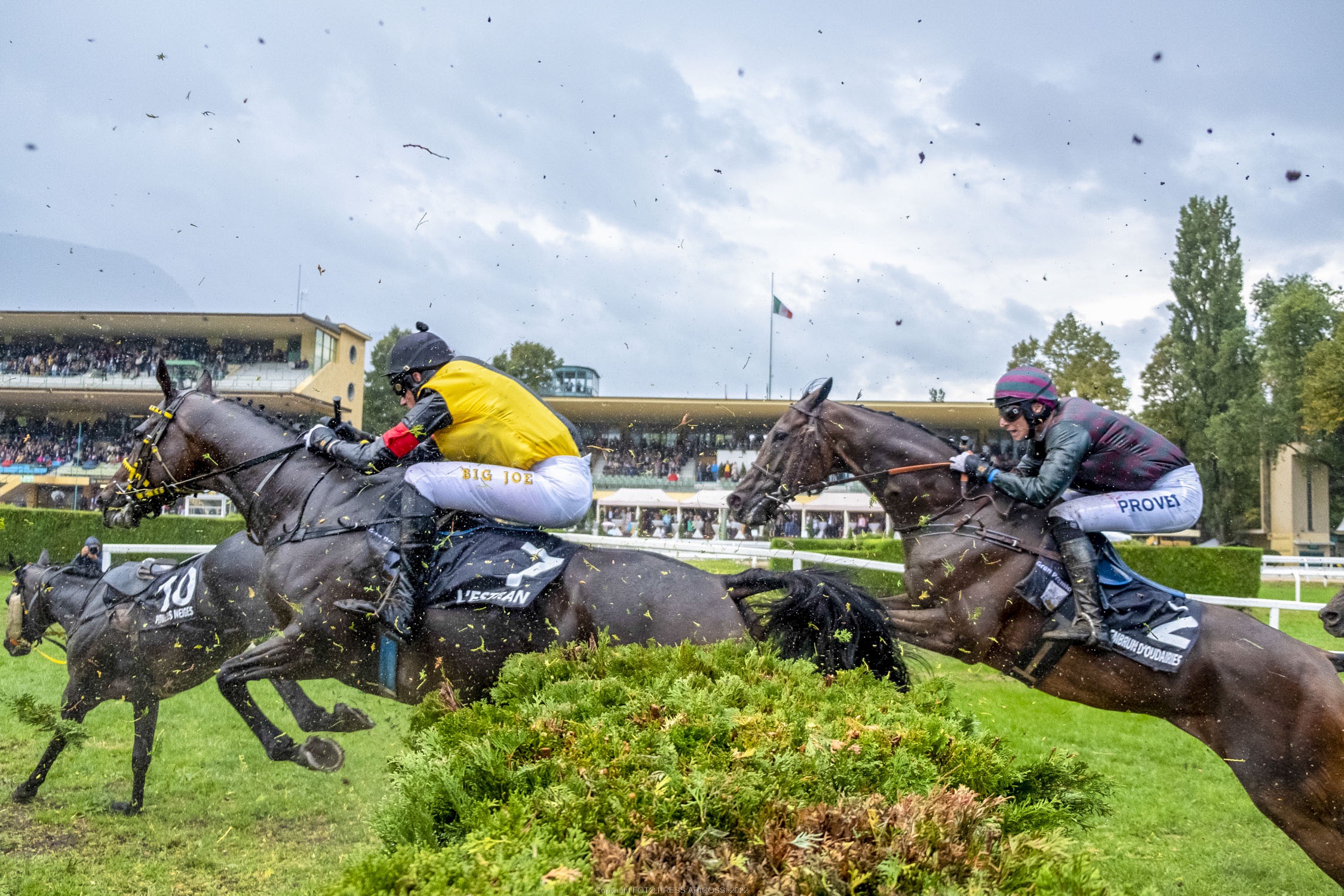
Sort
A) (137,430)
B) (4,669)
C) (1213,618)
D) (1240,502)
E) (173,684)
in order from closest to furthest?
1. (1213,618)
2. (137,430)
3. (173,684)
4. (4,669)
5. (1240,502)

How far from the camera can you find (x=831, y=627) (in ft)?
10.3

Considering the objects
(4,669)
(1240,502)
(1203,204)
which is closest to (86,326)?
(4,669)

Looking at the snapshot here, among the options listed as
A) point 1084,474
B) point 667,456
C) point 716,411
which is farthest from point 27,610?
point 667,456

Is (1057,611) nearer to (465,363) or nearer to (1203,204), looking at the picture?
(465,363)

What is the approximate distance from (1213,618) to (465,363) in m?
3.42

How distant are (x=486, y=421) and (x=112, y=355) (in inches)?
878

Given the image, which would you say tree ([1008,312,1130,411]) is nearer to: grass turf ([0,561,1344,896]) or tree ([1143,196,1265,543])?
tree ([1143,196,1265,543])

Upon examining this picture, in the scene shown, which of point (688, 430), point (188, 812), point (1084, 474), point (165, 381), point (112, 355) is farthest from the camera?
point (112, 355)

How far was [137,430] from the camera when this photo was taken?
459 cm

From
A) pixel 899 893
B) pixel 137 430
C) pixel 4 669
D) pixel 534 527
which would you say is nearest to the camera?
pixel 899 893

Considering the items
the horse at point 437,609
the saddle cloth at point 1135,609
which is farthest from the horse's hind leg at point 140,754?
the saddle cloth at point 1135,609

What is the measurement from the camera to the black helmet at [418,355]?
13.7ft

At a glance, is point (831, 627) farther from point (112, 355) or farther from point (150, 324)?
point (112, 355)

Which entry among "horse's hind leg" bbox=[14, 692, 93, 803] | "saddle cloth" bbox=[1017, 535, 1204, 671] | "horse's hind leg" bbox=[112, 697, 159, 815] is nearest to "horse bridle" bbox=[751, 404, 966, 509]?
"saddle cloth" bbox=[1017, 535, 1204, 671]
